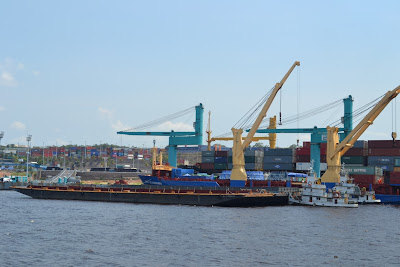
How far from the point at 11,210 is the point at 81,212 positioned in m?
9.45

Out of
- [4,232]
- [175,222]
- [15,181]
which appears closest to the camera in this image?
[4,232]

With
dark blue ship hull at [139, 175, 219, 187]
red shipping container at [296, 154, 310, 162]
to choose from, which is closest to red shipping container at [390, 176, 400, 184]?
red shipping container at [296, 154, 310, 162]

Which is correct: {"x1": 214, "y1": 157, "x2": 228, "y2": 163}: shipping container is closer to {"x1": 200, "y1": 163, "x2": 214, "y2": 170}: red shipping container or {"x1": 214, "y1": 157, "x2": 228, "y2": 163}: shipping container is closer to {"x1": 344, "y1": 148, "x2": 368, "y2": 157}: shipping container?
{"x1": 200, "y1": 163, "x2": 214, "y2": 170}: red shipping container

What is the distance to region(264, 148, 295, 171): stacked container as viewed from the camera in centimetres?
11600

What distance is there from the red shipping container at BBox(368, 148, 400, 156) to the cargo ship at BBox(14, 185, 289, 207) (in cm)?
3227

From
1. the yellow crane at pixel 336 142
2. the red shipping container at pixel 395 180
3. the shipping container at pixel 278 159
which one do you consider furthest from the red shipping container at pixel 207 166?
the red shipping container at pixel 395 180

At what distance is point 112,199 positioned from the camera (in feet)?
274

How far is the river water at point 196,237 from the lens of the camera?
124 feet

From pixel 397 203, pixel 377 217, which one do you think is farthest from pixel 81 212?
pixel 397 203

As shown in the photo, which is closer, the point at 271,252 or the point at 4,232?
the point at 271,252

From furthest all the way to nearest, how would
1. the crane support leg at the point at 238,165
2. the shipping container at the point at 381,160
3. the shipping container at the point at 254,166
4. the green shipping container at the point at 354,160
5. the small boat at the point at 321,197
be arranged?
1. the shipping container at the point at 254,166
2. the green shipping container at the point at 354,160
3. the shipping container at the point at 381,160
4. the crane support leg at the point at 238,165
5. the small boat at the point at 321,197

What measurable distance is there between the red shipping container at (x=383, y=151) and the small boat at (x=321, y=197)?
1124 inches

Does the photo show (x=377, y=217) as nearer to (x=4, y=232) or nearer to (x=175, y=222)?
(x=175, y=222)

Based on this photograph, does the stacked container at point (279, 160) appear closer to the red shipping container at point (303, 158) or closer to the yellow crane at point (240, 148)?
the red shipping container at point (303, 158)
